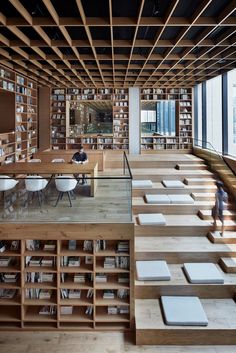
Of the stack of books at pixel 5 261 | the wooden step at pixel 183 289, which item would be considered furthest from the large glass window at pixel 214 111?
the stack of books at pixel 5 261

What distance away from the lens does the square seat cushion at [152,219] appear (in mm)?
7012

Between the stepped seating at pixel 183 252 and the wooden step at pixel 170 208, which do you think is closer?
the stepped seating at pixel 183 252

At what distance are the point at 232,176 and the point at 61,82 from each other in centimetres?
703

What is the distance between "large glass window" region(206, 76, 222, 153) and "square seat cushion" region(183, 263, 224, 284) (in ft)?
18.4

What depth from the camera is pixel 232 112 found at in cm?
984

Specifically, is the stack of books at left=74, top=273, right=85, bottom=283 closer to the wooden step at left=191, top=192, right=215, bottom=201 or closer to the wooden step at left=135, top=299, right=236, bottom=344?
the wooden step at left=135, top=299, right=236, bottom=344

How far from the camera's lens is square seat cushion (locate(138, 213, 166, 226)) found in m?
7.01

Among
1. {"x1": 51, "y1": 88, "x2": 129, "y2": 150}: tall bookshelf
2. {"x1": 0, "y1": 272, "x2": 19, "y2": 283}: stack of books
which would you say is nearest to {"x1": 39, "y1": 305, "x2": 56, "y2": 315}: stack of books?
{"x1": 0, "y1": 272, "x2": 19, "y2": 283}: stack of books

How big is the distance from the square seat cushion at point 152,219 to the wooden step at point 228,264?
1.43m

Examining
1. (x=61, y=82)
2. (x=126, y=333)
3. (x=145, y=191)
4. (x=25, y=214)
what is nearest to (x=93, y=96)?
(x=61, y=82)

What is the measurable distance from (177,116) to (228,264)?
8.92 meters

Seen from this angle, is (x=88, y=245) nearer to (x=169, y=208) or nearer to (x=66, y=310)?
(x=66, y=310)

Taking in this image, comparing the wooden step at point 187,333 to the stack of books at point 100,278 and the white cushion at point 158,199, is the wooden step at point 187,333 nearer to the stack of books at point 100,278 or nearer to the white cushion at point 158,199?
the stack of books at point 100,278

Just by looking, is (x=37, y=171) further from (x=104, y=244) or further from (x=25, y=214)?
(x=104, y=244)
